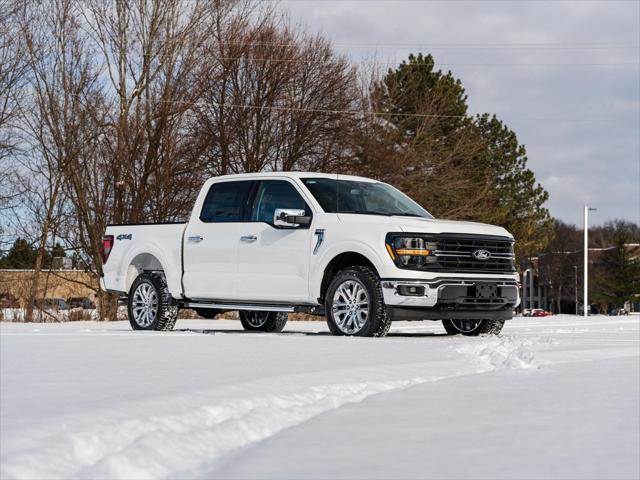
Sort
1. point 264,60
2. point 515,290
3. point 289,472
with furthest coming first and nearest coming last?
point 264,60
point 515,290
point 289,472

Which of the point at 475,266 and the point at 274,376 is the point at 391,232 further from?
the point at 274,376

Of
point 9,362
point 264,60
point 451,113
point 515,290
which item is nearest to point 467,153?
point 451,113

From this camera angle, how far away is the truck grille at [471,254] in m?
12.7

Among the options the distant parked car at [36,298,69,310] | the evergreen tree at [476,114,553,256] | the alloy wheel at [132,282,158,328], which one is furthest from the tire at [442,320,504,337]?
the evergreen tree at [476,114,553,256]

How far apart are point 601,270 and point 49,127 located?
9208cm

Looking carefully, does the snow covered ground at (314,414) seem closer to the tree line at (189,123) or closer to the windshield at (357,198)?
the windshield at (357,198)

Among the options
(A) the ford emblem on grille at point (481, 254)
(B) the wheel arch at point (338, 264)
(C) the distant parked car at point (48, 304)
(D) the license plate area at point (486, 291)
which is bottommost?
(C) the distant parked car at point (48, 304)

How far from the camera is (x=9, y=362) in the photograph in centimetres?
907

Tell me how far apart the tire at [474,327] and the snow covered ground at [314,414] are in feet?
11.5

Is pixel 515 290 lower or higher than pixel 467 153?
lower

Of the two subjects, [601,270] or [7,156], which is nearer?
[7,156]

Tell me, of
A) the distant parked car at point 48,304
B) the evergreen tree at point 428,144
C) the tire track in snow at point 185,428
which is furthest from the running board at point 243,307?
the evergreen tree at point 428,144

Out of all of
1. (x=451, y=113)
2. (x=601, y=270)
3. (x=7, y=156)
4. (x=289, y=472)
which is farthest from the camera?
(x=601, y=270)

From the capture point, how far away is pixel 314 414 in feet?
21.0
